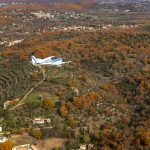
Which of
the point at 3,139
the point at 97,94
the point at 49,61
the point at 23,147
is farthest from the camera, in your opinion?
the point at 49,61

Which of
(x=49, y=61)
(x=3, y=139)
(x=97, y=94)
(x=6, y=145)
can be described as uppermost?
(x=49, y=61)

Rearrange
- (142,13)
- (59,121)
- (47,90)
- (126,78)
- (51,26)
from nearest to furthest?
(59,121), (47,90), (126,78), (51,26), (142,13)

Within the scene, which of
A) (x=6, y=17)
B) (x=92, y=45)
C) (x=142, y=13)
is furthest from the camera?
(x=142, y=13)

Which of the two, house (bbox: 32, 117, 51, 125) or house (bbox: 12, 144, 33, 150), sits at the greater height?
house (bbox: 32, 117, 51, 125)

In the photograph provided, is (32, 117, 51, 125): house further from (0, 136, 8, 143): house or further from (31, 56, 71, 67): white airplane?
(31, 56, 71, 67): white airplane

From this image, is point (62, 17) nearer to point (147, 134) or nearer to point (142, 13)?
point (142, 13)

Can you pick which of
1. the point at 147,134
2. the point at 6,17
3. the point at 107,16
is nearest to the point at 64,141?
the point at 147,134

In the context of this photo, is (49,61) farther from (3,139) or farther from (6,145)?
(6,145)

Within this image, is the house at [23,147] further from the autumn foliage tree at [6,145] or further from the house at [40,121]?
the house at [40,121]

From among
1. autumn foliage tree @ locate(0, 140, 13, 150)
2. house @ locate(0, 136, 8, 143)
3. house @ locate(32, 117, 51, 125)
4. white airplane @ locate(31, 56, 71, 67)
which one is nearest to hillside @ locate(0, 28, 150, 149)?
house @ locate(32, 117, 51, 125)

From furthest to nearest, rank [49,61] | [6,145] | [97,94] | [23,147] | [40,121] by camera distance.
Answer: [49,61] < [97,94] < [40,121] < [23,147] < [6,145]

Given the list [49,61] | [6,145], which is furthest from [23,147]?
[49,61]
